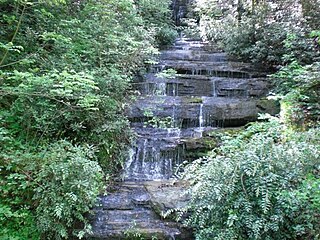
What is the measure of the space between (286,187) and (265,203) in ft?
1.20

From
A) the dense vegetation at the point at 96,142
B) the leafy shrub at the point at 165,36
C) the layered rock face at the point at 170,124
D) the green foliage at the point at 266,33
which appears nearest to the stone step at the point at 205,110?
the layered rock face at the point at 170,124

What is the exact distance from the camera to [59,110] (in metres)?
5.02

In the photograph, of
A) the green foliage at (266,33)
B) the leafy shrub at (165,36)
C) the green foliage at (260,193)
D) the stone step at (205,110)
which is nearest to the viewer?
the green foliage at (260,193)

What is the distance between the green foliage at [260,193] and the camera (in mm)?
3330

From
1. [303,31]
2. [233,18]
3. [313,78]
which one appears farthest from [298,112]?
[233,18]

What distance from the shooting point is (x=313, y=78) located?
5410 mm

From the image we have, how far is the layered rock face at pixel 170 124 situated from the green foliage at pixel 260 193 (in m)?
0.47

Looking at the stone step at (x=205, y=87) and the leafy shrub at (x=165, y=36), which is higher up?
the leafy shrub at (x=165, y=36)

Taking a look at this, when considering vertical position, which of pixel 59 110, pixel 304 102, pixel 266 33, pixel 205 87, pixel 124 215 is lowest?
pixel 124 215

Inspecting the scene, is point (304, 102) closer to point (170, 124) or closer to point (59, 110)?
point (170, 124)

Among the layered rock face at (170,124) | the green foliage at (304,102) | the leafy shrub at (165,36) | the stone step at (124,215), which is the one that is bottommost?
the stone step at (124,215)

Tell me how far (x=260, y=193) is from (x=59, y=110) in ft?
10.5

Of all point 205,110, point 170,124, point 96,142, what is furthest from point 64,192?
point 205,110

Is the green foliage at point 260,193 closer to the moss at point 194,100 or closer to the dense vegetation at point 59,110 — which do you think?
the dense vegetation at point 59,110
